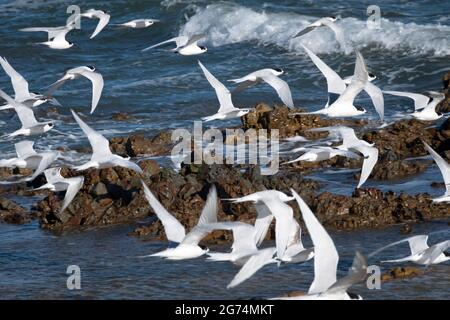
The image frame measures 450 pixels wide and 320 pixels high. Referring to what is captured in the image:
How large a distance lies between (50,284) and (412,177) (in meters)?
5.24

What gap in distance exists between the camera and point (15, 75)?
687 inches

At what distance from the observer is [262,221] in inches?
500

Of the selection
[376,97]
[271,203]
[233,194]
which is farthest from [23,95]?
[271,203]

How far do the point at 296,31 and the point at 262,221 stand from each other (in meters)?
14.7

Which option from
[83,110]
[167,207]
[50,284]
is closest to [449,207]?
[167,207]

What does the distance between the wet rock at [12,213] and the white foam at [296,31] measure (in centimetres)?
1116

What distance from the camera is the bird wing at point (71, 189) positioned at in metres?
14.0

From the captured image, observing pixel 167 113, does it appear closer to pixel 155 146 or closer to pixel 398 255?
pixel 155 146

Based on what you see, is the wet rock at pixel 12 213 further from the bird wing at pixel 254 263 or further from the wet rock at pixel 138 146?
the bird wing at pixel 254 263

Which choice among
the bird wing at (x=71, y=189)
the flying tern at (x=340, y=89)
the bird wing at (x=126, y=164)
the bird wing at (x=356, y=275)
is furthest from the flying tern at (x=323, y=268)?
the flying tern at (x=340, y=89)

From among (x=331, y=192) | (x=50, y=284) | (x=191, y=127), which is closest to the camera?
(x=50, y=284)

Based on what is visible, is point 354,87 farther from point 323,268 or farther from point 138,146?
point 323,268

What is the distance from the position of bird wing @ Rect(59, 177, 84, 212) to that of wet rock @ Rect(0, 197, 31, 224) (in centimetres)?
75

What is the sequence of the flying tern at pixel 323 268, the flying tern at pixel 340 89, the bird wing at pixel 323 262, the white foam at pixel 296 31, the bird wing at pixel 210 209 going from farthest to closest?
1. the white foam at pixel 296 31
2. the flying tern at pixel 340 89
3. the bird wing at pixel 210 209
4. the bird wing at pixel 323 262
5. the flying tern at pixel 323 268
